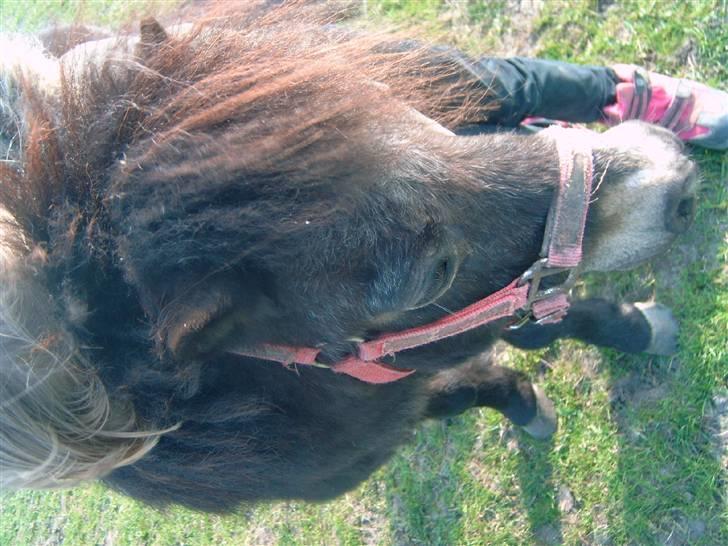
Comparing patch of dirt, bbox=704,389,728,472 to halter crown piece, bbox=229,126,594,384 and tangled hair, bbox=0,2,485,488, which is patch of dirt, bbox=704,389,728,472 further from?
tangled hair, bbox=0,2,485,488

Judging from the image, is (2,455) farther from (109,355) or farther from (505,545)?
(505,545)

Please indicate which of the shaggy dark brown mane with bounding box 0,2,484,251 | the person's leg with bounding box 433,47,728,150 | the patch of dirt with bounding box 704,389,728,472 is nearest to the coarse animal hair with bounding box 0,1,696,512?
the shaggy dark brown mane with bounding box 0,2,484,251

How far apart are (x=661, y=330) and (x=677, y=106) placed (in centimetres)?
78

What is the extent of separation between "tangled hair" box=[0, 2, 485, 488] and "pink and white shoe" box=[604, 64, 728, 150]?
1096mm

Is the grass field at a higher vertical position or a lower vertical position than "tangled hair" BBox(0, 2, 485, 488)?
lower

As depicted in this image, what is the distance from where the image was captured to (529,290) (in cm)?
154

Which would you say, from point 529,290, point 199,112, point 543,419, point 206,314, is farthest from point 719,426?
point 199,112

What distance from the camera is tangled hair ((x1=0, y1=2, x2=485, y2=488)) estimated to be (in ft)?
3.83

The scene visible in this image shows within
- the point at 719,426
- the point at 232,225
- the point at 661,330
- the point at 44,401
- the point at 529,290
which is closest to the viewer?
the point at 232,225

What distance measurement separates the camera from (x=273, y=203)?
118cm

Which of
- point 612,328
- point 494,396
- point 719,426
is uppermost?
point 612,328

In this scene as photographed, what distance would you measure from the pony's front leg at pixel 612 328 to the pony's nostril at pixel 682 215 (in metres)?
0.60

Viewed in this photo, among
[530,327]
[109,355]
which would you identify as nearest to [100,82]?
[109,355]

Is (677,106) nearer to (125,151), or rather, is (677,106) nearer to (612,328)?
(612,328)
